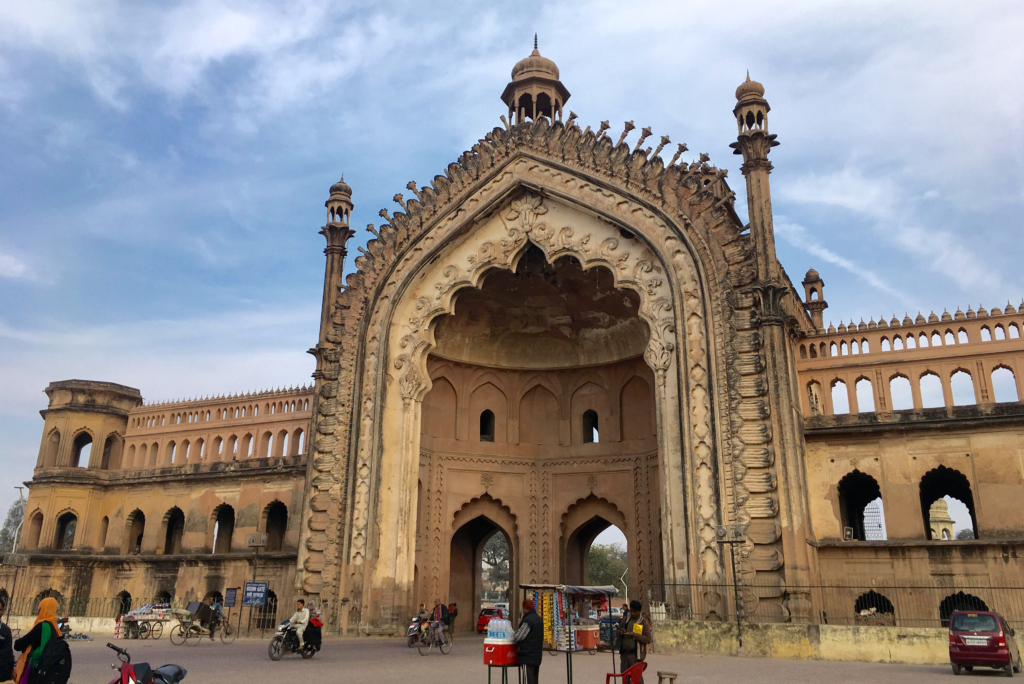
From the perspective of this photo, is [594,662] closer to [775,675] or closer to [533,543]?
[775,675]

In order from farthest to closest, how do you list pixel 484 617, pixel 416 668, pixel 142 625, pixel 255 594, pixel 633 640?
pixel 484 617 < pixel 255 594 < pixel 142 625 < pixel 416 668 < pixel 633 640

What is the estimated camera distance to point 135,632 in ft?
69.8

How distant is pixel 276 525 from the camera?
1064 inches

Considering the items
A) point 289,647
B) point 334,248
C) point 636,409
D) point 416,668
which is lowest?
point 416,668

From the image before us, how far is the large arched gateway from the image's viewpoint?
17.2m

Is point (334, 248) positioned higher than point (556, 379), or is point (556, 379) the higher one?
point (334, 248)

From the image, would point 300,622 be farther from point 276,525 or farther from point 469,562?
point 276,525

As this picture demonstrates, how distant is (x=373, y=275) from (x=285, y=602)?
10042mm

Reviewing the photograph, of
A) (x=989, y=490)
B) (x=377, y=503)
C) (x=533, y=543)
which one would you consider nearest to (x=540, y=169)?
(x=377, y=503)

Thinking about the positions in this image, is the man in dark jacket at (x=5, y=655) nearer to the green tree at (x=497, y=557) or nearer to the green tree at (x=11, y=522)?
the green tree at (x=497, y=557)

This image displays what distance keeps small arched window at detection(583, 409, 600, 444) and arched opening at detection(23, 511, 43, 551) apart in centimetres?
2008

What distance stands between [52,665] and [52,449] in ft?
88.6

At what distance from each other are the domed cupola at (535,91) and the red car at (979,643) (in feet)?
58.6

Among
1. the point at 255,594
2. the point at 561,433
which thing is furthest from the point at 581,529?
the point at 255,594
